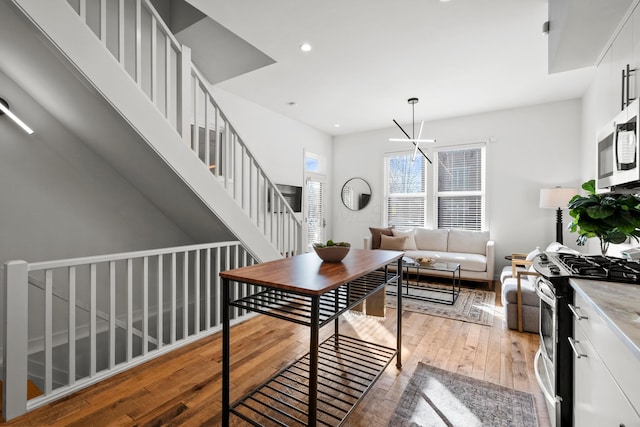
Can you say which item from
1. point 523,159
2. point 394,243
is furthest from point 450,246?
point 523,159

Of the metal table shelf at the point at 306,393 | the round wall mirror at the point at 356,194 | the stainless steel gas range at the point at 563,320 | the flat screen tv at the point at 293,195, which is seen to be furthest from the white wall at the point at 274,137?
the stainless steel gas range at the point at 563,320

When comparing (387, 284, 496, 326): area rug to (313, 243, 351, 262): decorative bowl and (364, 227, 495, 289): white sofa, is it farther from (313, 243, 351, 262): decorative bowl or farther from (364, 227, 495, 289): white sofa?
(313, 243, 351, 262): decorative bowl

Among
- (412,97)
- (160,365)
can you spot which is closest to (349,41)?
(412,97)

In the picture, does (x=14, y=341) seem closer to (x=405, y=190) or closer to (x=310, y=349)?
(x=310, y=349)

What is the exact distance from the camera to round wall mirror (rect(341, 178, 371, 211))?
6.39m

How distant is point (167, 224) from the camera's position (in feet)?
11.6

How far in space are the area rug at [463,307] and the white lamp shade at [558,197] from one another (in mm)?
1447

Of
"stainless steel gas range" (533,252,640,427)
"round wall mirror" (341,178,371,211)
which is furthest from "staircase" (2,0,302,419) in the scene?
"round wall mirror" (341,178,371,211)

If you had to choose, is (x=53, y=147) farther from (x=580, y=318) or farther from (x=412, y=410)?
(x=580, y=318)

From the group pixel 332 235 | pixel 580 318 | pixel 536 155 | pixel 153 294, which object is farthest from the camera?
pixel 332 235

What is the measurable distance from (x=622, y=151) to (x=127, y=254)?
3044mm

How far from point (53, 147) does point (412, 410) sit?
138 inches

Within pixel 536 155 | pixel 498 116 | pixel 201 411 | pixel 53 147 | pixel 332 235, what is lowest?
pixel 201 411

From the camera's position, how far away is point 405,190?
19.7 feet
